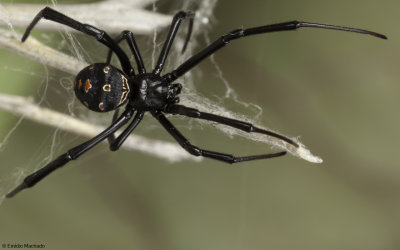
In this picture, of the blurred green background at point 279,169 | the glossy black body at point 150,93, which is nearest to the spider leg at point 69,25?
the glossy black body at point 150,93

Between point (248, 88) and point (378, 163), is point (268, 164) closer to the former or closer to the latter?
→ point (248, 88)

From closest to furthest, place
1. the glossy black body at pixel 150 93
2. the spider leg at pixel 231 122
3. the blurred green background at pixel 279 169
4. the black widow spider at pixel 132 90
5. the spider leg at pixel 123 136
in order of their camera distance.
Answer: the spider leg at pixel 231 122
the black widow spider at pixel 132 90
the spider leg at pixel 123 136
the glossy black body at pixel 150 93
the blurred green background at pixel 279 169

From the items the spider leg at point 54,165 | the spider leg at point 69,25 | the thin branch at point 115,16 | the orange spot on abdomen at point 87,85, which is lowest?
the spider leg at point 54,165

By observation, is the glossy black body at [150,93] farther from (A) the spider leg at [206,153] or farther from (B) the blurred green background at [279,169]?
(B) the blurred green background at [279,169]

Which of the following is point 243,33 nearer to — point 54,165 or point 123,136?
point 123,136

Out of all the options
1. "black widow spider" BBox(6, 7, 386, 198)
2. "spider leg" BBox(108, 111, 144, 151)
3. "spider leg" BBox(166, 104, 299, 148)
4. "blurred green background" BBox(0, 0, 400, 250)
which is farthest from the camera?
"blurred green background" BBox(0, 0, 400, 250)

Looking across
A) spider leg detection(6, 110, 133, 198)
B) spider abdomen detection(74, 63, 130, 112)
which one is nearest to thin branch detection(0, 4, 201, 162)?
spider abdomen detection(74, 63, 130, 112)

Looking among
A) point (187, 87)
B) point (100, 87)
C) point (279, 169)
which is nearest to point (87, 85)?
point (100, 87)

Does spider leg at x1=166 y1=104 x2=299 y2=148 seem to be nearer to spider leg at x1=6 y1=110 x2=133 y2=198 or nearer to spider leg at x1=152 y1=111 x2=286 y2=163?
spider leg at x1=152 y1=111 x2=286 y2=163
